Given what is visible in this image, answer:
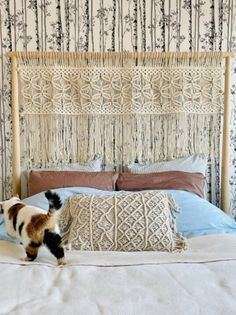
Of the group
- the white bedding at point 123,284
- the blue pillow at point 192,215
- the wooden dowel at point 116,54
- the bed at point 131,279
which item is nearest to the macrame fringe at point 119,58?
the wooden dowel at point 116,54

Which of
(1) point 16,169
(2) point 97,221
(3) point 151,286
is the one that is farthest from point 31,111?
(3) point 151,286

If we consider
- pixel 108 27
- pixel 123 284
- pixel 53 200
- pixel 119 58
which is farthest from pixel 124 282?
pixel 108 27

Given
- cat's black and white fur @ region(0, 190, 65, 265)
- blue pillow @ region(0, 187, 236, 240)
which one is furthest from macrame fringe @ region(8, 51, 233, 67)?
cat's black and white fur @ region(0, 190, 65, 265)

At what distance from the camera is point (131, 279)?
1.33m

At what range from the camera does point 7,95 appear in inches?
101

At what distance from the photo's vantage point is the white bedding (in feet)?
3.69

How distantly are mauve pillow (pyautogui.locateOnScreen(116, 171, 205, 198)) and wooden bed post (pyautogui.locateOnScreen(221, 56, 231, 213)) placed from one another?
211 mm

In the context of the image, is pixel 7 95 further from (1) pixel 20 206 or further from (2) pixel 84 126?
(1) pixel 20 206

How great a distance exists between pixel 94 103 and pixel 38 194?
26.8 inches

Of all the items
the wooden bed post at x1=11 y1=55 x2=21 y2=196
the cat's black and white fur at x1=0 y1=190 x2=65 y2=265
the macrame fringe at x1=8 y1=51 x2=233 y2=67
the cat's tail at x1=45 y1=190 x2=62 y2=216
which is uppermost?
the macrame fringe at x1=8 y1=51 x2=233 y2=67

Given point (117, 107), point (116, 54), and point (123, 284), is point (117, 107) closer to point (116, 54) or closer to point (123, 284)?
point (116, 54)

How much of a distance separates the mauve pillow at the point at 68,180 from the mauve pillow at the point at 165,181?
A: 0.08m

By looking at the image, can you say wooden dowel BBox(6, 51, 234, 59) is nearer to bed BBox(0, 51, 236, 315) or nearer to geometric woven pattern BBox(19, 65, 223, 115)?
geometric woven pattern BBox(19, 65, 223, 115)

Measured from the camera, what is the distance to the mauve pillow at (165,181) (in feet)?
7.63
